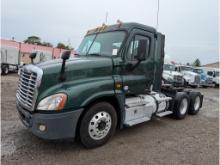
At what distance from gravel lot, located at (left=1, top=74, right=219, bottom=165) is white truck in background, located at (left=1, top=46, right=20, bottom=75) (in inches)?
645

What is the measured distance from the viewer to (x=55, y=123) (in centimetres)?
→ 346

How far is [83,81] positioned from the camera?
12.6ft

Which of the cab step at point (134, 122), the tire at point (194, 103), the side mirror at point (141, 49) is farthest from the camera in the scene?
the tire at point (194, 103)

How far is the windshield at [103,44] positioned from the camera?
14.9ft

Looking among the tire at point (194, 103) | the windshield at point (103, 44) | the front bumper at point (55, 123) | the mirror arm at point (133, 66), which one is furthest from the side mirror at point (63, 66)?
the tire at point (194, 103)

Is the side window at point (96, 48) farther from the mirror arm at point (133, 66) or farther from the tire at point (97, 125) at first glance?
the tire at point (97, 125)

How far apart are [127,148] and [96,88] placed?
1349 millimetres

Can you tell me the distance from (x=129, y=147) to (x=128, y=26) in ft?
8.46

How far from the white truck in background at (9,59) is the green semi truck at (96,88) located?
57.3 feet

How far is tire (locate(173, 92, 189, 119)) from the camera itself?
643cm

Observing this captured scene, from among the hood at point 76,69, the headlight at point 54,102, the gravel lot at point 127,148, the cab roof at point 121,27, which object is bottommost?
the gravel lot at point 127,148

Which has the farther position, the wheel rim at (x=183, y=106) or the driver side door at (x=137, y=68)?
the wheel rim at (x=183, y=106)

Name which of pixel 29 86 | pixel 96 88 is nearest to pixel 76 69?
pixel 96 88

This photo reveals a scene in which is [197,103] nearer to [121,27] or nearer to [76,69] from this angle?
[121,27]
